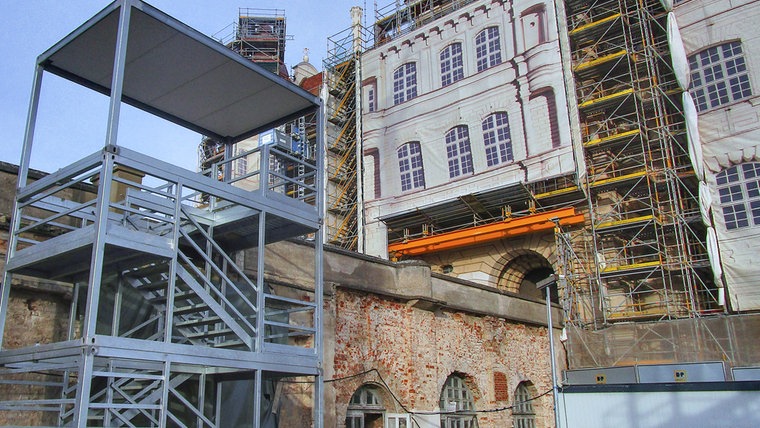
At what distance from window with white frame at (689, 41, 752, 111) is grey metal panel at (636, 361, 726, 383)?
8753mm

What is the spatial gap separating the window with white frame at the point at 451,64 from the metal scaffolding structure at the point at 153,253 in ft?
54.5

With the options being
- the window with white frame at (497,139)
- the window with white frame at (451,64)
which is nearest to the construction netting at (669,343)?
the window with white frame at (497,139)

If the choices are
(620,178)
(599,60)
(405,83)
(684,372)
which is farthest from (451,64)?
(684,372)

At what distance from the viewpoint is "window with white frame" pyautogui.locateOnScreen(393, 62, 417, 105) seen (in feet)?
93.5

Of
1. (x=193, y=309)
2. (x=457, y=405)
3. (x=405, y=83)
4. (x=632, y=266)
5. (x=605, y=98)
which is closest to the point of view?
(x=193, y=309)

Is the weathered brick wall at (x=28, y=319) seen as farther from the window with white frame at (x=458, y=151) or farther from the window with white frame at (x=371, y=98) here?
the window with white frame at (x=371, y=98)

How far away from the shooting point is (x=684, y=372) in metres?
16.4

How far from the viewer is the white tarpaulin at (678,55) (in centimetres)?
2122

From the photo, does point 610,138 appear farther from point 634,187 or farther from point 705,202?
point 705,202

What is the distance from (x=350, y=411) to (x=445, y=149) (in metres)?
14.7

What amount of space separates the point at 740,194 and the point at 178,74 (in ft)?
57.1

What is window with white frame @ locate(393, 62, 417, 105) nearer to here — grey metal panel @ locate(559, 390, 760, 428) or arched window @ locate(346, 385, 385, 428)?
grey metal panel @ locate(559, 390, 760, 428)

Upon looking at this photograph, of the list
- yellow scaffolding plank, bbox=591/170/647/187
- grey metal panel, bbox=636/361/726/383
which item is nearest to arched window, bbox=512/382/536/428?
grey metal panel, bbox=636/361/726/383

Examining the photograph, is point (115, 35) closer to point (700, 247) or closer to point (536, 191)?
point (536, 191)
